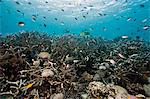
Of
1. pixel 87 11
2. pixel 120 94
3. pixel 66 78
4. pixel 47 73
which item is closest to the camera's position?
pixel 120 94

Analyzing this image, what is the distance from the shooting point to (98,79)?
5.55m

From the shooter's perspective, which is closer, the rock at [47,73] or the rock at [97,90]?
the rock at [97,90]

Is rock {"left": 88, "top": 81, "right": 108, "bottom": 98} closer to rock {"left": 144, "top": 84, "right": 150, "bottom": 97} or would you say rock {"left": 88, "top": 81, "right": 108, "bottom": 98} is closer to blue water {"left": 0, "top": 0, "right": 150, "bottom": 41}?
rock {"left": 144, "top": 84, "right": 150, "bottom": 97}

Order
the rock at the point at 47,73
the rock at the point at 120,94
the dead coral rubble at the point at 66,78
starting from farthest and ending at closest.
A: the rock at the point at 47,73, the dead coral rubble at the point at 66,78, the rock at the point at 120,94

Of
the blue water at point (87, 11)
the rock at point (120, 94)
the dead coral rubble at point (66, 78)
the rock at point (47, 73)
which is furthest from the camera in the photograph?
the blue water at point (87, 11)

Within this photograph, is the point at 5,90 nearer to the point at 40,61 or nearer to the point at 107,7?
the point at 40,61

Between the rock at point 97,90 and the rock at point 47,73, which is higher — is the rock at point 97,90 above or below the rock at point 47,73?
below

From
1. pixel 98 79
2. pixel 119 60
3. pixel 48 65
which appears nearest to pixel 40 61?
pixel 48 65

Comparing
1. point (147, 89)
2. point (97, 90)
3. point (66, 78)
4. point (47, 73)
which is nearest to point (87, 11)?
point (66, 78)

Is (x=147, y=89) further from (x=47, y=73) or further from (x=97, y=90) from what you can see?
(x=47, y=73)

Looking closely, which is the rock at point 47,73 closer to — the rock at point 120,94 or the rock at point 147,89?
the rock at point 120,94

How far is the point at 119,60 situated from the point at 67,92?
8.36 feet

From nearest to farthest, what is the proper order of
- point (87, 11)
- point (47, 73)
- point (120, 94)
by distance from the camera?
point (120, 94) < point (47, 73) < point (87, 11)

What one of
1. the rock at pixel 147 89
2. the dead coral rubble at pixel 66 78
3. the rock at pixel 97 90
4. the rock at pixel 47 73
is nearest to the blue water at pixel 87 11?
the dead coral rubble at pixel 66 78
